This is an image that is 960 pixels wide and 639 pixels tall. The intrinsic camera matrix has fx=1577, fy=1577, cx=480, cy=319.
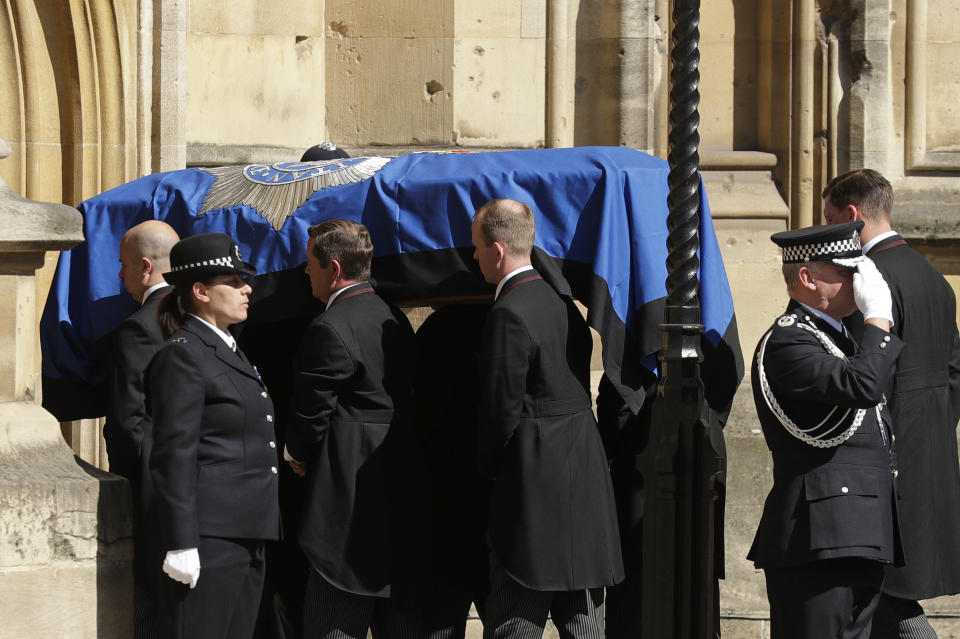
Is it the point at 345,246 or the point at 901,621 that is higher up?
the point at 345,246

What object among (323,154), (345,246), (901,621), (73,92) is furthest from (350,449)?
(73,92)

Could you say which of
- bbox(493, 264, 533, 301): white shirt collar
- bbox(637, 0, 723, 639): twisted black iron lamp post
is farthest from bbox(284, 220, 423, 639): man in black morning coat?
bbox(637, 0, 723, 639): twisted black iron lamp post

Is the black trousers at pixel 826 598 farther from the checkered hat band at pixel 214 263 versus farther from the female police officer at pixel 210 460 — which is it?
the checkered hat band at pixel 214 263

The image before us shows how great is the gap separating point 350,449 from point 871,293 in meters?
1.55

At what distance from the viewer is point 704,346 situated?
15.8ft

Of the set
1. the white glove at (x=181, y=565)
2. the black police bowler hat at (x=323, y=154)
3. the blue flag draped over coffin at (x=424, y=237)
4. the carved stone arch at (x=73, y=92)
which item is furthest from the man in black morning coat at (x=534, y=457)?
the carved stone arch at (x=73, y=92)

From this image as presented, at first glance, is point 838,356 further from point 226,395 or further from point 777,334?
point 226,395

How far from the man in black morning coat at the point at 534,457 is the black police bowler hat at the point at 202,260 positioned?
0.73m

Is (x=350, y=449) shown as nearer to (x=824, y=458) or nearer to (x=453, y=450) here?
(x=453, y=450)

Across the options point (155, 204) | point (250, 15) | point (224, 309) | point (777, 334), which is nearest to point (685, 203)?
point (777, 334)

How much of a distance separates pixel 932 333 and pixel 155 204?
258cm

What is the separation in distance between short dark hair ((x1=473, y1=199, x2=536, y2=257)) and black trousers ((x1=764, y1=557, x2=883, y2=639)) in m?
1.16

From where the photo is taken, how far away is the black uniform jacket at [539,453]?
4414 mm

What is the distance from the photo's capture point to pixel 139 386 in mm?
4691
